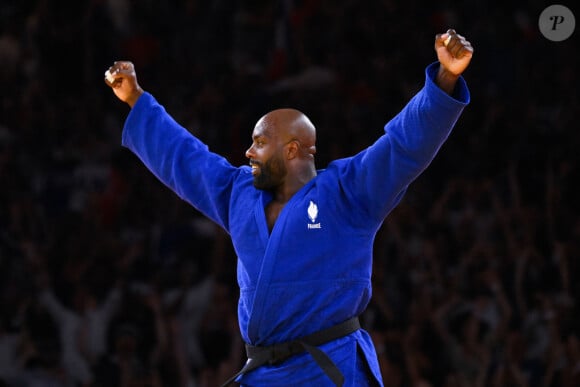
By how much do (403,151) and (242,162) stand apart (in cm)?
378

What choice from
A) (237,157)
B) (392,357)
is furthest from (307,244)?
(237,157)

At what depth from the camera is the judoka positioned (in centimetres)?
254

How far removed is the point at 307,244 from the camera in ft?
8.64

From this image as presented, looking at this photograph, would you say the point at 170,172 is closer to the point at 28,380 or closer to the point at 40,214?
the point at 28,380

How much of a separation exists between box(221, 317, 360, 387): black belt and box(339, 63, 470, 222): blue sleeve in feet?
1.01

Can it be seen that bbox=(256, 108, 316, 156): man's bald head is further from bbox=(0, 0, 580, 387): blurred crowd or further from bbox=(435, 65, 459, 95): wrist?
bbox=(0, 0, 580, 387): blurred crowd

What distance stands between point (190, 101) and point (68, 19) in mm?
1088

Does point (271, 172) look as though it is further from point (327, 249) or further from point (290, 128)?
point (327, 249)

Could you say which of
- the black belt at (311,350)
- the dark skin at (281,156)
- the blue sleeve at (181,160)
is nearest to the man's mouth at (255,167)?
the dark skin at (281,156)

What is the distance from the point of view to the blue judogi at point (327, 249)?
256cm

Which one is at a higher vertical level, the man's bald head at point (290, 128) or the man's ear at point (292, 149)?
the man's bald head at point (290, 128)

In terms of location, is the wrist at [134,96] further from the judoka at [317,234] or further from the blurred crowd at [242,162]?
the blurred crowd at [242,162]

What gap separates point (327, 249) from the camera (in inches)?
103

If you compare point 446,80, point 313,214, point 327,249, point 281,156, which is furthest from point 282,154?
point 446,80
